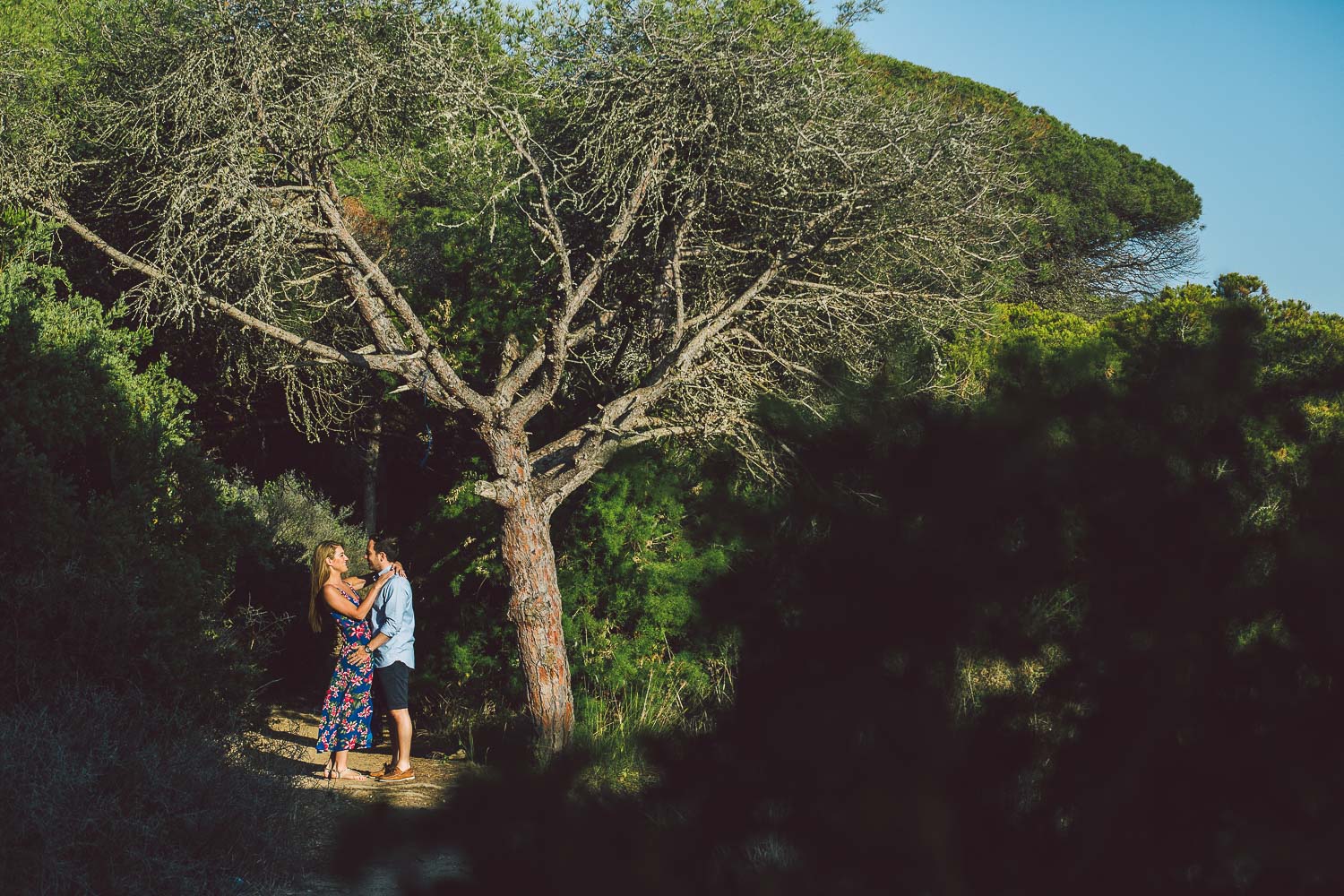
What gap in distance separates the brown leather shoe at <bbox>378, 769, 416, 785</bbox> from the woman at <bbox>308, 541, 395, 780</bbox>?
0.21 meters

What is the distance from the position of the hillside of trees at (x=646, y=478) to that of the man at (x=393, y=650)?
842mm

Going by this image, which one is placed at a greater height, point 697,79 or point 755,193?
point 697,79

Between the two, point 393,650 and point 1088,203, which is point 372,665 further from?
point 1088,203

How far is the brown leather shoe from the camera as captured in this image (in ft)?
23.3

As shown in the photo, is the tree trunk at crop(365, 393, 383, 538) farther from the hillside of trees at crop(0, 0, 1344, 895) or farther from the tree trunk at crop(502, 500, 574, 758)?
the tree trunk at crop(502, 500, 574, 758)

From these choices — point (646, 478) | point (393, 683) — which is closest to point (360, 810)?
point (393, 683)

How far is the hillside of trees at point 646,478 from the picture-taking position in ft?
5.07

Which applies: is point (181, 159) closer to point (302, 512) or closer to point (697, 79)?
point (697, 79)

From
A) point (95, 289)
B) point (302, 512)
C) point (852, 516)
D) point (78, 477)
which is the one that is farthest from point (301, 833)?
point (302, 512)

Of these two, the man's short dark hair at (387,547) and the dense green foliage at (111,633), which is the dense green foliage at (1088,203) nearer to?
the man's short dark hair at (387,547)

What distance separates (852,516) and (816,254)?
7.57 m

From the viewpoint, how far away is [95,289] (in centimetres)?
959

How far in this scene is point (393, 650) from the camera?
24.3ft

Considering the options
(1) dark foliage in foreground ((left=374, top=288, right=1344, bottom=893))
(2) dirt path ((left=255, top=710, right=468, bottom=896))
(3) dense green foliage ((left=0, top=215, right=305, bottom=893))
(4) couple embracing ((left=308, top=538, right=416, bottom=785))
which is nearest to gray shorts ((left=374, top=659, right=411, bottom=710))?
(4) couple embracing ((left=308, top=538, right=416, bottom=785))
